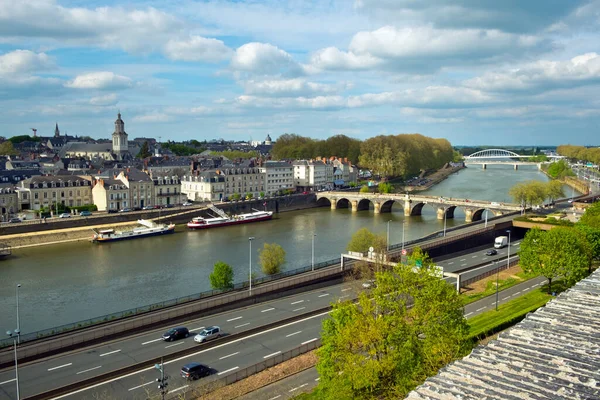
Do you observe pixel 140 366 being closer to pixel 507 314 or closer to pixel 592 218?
pixel 507 314

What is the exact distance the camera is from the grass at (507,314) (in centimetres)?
2089

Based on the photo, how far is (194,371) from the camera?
707 inches

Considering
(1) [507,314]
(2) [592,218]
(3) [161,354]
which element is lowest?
(3) [161,354]

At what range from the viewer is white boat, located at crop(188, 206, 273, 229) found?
55.5 metres

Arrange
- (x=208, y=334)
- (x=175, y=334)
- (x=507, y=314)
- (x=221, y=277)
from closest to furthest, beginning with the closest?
(x=208, y=334)
(x=175, y=334)
(x=507, y=314)
(x=221, y=277)

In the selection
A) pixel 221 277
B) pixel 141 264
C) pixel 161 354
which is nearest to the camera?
pixel 161 354

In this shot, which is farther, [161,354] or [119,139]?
[119,139]

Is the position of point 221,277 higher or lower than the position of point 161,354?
higher

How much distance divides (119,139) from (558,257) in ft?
287

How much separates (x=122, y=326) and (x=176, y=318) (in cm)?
Answer: 241

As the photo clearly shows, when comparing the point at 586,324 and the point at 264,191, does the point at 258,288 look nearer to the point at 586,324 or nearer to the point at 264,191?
the point at 586,324

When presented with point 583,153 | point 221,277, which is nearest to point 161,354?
point 221,277

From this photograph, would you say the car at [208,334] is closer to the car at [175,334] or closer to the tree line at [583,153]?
the car at [175,334]

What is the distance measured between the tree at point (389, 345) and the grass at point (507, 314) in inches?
143
